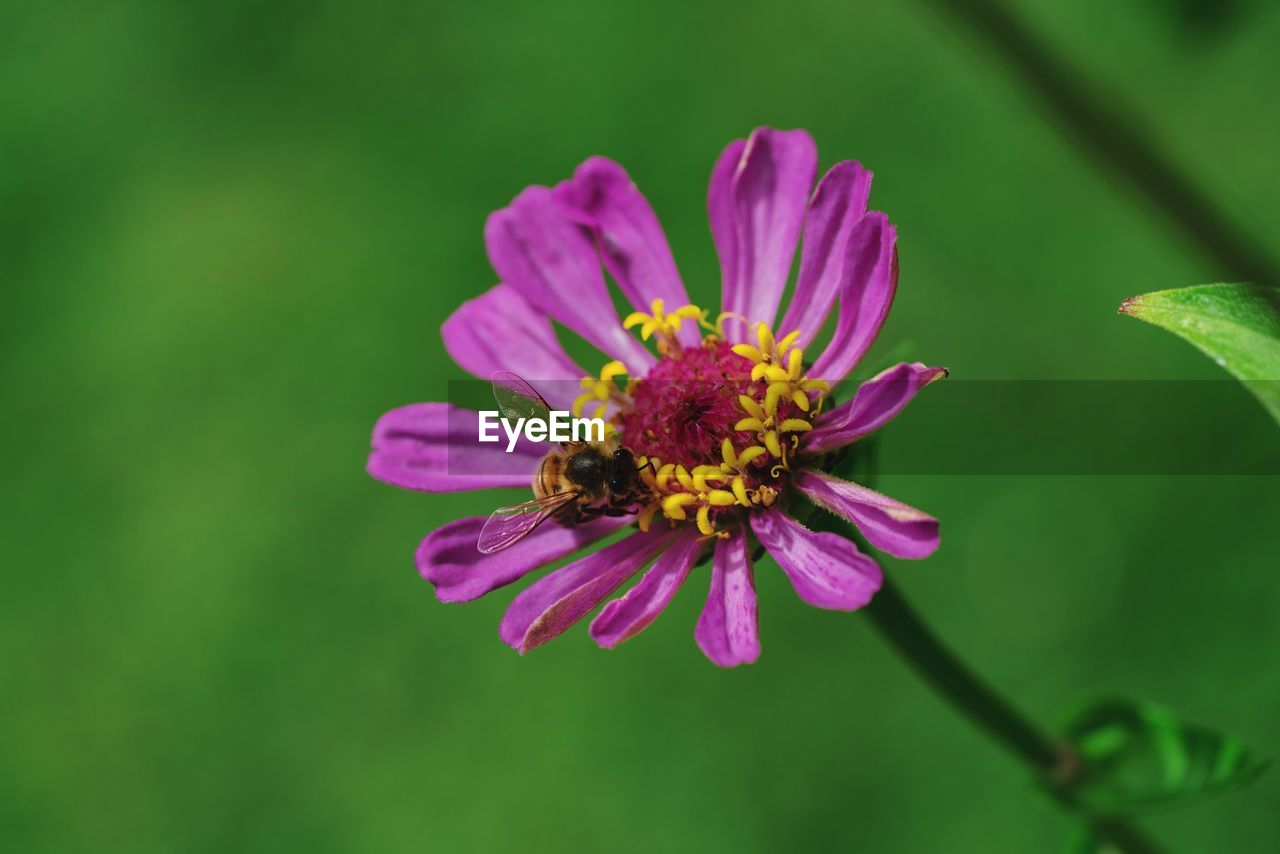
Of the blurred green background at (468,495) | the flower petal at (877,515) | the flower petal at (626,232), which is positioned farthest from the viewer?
the blurred green background at (468,495)

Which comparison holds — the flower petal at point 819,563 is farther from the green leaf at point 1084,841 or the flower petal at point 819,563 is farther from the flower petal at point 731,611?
the green leaf at point 1084,841

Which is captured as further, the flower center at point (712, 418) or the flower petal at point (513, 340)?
the flower petal at point (513, 340)

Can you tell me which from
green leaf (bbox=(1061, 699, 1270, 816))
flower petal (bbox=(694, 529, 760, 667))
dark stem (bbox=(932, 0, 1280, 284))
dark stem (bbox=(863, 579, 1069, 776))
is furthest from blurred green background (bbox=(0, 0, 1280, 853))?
flower petal (bbox=(694, 529, 760, 667))

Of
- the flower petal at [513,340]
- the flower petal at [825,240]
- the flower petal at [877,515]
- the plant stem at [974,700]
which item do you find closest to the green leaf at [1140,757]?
the plant stem at [974,700]

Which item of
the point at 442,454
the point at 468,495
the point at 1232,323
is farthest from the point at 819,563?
the point at 468,495

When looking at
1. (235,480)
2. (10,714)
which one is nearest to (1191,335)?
(235,480)

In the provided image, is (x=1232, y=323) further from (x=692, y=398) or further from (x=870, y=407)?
(x=692, y=398)
